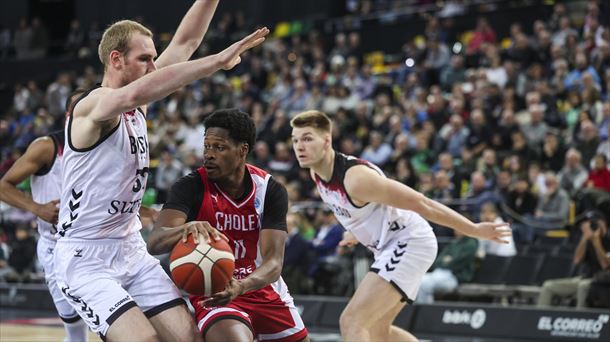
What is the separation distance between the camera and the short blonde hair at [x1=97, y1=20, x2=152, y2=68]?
16.2 feet

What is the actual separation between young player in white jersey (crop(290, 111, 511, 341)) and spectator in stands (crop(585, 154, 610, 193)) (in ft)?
17.6

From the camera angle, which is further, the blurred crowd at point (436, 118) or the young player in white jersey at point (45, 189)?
the blurred crowd at point (436, 118)

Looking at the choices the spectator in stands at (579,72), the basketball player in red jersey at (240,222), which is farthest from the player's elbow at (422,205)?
the spectator in stands at (579,72)

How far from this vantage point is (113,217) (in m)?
5.04

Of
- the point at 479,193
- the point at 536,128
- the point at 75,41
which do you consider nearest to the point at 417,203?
the point at 479,193

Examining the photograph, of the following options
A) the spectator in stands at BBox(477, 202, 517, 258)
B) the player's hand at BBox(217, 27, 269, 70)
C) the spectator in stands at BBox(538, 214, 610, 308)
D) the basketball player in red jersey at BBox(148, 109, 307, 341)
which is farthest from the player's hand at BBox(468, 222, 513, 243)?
the spectator in stands at BBox(477, 202, 517, 258)

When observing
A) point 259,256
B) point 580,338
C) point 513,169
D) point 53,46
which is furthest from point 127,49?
point 53,46

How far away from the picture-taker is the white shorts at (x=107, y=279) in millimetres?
4859

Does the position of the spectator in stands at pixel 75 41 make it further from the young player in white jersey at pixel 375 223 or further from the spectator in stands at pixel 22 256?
the young player in white jersey at pixel 375 223

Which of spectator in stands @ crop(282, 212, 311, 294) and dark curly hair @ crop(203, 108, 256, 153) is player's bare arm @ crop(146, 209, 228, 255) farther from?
spectator in stands @ crop(282, 212, 311, 294)

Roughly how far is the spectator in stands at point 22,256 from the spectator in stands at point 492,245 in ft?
22.7

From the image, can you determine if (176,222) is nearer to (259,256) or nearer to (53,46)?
(259,256)

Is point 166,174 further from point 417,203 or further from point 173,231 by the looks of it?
point 173,231

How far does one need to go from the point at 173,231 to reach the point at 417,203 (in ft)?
6.75
